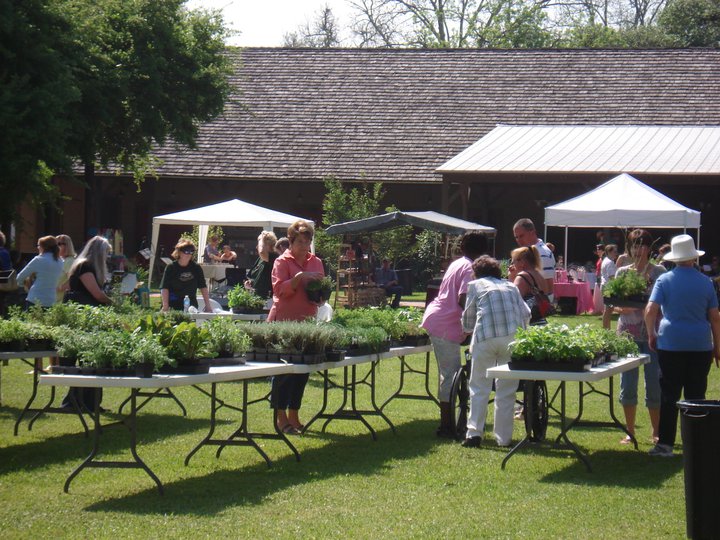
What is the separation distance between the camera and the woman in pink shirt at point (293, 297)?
9250 mm

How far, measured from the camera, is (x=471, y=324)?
8.73 m

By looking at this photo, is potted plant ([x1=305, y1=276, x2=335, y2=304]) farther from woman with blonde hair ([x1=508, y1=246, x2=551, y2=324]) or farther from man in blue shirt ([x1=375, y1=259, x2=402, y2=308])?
man in blue shirt ([x1=375, y1=259, x2=402, y2=308])

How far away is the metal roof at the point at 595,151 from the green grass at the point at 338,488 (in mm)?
16582

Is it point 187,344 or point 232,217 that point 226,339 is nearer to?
point 187,344

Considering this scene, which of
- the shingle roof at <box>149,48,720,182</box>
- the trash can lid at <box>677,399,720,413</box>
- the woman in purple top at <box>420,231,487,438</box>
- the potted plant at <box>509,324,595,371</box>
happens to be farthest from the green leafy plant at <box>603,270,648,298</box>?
the shingle roof at <box>149,48,720,182</box>

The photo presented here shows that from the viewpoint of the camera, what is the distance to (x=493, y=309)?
8.56 m

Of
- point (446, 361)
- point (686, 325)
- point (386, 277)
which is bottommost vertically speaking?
point (386, 277)

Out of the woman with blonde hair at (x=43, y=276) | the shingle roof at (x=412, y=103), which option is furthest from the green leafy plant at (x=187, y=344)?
the shingle roof at (x=412, y=103)

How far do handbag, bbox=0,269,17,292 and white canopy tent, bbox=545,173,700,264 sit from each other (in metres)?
9.83

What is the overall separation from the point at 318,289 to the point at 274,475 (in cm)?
202

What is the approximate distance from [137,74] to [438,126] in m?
10.6

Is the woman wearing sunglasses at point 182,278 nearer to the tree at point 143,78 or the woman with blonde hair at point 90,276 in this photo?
the woman with blonde hair at point 90,276

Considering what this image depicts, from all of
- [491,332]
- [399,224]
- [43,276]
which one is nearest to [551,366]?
[491,332]

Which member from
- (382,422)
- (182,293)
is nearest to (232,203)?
(182,293)
